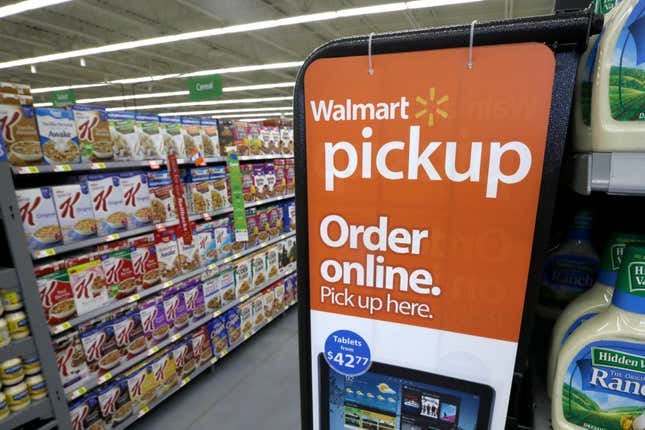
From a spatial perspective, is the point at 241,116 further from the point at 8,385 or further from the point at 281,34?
the point at 8,385

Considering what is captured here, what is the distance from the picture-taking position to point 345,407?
3.14 ft

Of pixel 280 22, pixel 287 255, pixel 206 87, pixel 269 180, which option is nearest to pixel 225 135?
pixel 269 180

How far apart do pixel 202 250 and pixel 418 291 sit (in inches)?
104

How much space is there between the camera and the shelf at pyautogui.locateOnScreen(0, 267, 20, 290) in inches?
71.0

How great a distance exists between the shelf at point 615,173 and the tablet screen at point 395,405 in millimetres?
537

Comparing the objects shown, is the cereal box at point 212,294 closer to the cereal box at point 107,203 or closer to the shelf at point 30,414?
the cereal box at point 107,203

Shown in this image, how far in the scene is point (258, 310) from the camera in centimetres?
399

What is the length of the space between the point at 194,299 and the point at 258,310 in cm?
105

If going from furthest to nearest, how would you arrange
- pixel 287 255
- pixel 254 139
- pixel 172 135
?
1. pixel 287 255
2. pixel 254 139
3. pixel 172 135

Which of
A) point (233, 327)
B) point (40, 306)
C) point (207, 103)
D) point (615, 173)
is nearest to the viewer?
point (615, 173)

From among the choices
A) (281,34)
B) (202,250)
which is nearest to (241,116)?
(281,34)

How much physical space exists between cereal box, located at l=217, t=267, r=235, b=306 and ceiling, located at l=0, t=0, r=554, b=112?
204 inches

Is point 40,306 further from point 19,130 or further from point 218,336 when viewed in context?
point 218,336

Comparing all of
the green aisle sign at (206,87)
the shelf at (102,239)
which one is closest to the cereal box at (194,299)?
the shelf at (102,239)
